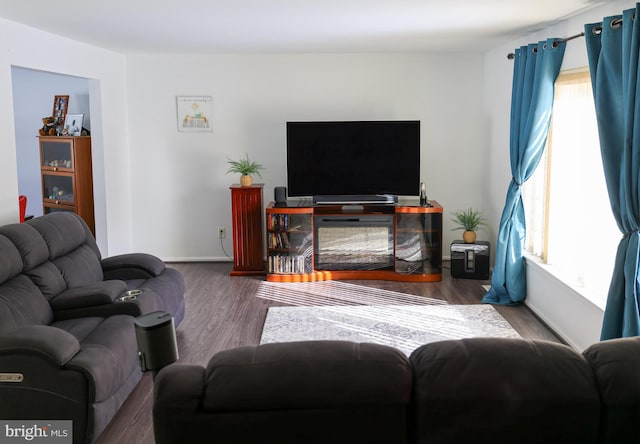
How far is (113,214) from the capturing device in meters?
6.95

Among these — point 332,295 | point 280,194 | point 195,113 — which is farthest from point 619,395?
point 195,113

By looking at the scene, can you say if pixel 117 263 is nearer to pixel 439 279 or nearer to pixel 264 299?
pixel 264 299

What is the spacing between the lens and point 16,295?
3.81 meters

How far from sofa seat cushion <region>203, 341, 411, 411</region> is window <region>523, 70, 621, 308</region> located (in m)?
3.04

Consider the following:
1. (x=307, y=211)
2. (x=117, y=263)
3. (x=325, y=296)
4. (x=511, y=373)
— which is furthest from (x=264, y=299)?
(x=511, y=373)

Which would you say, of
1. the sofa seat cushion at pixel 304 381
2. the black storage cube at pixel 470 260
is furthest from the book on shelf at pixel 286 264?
the sofa seat cushion at pixel 304 381

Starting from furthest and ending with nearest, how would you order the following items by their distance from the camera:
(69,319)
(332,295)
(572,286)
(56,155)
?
(56,155)
(332,295)
(572,286)
(69,319)

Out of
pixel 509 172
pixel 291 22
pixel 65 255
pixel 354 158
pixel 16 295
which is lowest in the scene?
pixel 16 295

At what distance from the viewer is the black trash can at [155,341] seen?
1.43 meters

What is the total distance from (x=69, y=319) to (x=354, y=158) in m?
3.57

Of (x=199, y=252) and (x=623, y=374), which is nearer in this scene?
(x=623, y=374)

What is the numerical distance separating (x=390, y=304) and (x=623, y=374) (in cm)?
411

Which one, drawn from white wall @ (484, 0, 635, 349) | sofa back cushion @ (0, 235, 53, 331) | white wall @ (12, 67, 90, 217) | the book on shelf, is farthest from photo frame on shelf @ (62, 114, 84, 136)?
white wall @ (484, 0, 635, 349)

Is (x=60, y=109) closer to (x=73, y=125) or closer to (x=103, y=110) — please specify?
(x=73, y=125)
